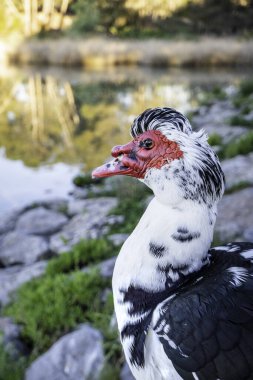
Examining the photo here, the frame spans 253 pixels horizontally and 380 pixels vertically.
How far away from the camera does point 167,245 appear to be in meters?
1.52

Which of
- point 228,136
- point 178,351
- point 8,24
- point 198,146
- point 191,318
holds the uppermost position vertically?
point 8,24

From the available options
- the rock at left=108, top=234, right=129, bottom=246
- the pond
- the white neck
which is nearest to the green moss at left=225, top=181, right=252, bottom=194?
the rock at left=108, top=234, right=129, bottom=246

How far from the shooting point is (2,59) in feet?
63.0

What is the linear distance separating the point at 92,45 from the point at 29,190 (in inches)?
571

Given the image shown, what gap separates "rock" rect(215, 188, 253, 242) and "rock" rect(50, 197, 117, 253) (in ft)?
3.26

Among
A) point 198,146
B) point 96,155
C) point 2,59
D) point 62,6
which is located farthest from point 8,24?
point 198,146

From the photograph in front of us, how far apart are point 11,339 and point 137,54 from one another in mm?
17327

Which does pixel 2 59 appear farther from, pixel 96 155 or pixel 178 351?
pixel 178 351

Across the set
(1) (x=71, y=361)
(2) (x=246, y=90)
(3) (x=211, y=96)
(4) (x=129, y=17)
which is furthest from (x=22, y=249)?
(4) (x=129, y=17)

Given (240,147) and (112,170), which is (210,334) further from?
(240,147)

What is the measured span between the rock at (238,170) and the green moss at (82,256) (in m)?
1.26

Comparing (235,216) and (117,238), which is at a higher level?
(235,216)

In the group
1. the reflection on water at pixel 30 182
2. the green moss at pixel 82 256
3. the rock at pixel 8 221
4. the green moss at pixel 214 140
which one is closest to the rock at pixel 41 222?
the rock at pixel 8 221

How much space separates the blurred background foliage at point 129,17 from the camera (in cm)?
2333
